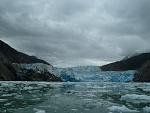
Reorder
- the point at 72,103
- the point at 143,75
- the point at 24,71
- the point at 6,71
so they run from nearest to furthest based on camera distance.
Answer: the point at 72,103 < the point at 6,71 < the point at 24,71 < the point at 143,75

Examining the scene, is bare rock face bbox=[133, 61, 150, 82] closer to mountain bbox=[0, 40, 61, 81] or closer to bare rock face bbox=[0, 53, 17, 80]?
mountain bbox=[0, 40, 61, 81]

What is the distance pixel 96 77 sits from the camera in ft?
384

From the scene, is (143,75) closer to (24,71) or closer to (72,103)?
(24,71)

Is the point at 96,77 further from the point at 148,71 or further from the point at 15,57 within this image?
the point at 15,57

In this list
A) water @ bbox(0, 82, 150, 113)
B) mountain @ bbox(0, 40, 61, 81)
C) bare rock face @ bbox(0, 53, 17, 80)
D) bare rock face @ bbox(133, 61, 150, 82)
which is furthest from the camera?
bare rock face @ bbox(133, 61, 150, 82)

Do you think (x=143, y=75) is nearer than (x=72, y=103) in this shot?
No

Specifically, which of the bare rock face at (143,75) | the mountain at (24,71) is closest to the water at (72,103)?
the mountain at (24,71)

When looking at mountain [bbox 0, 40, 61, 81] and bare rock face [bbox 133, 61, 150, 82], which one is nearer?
mountain [bbox 0, 40, 61, 81]

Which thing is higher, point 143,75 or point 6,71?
point 6,71

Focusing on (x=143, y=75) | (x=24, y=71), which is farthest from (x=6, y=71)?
(x=143, y=75)

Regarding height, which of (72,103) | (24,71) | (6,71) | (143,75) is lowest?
(72,103)

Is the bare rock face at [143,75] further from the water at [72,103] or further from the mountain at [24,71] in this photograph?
the water at [72,103]

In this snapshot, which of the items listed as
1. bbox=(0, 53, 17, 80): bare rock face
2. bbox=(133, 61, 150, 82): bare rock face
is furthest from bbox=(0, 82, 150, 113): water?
bbox=(133, 61, 150, 82): bare rock face

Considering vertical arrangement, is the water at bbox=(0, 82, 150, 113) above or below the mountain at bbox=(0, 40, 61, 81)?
below
